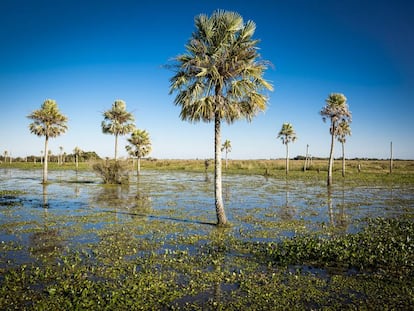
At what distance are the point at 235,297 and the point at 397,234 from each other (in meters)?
9.98

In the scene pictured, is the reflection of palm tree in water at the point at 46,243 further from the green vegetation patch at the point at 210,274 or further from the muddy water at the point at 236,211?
the muddy water at the point at 236,211

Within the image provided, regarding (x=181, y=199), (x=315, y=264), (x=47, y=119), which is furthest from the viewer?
(x=47, y=119)

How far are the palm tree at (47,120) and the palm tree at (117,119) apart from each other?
19.7 feet

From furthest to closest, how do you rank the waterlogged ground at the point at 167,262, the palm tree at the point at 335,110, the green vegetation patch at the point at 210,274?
the palm tree at the point at 335,110 → the waterlogged ground at the point at 167,262 → the green vegetation patch at the point at 210,274

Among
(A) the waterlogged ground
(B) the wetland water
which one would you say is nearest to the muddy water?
(B) the wetland water

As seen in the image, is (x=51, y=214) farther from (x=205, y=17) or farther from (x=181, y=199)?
(x=205, y=17)

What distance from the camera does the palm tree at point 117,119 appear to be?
4234cm

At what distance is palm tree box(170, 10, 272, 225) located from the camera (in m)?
13.8

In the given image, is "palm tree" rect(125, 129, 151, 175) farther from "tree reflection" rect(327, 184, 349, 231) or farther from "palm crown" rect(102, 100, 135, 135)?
"tree reflection" rect(327, 184, 349, 231)

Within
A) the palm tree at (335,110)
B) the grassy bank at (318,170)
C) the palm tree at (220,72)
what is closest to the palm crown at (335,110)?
the palm tree at (335,110)

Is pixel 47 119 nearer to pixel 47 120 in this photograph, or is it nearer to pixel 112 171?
pixel 47 120

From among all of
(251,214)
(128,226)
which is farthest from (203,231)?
(251,214)

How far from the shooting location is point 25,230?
14.0m

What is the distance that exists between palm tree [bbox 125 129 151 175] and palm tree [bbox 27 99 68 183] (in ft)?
66.9
